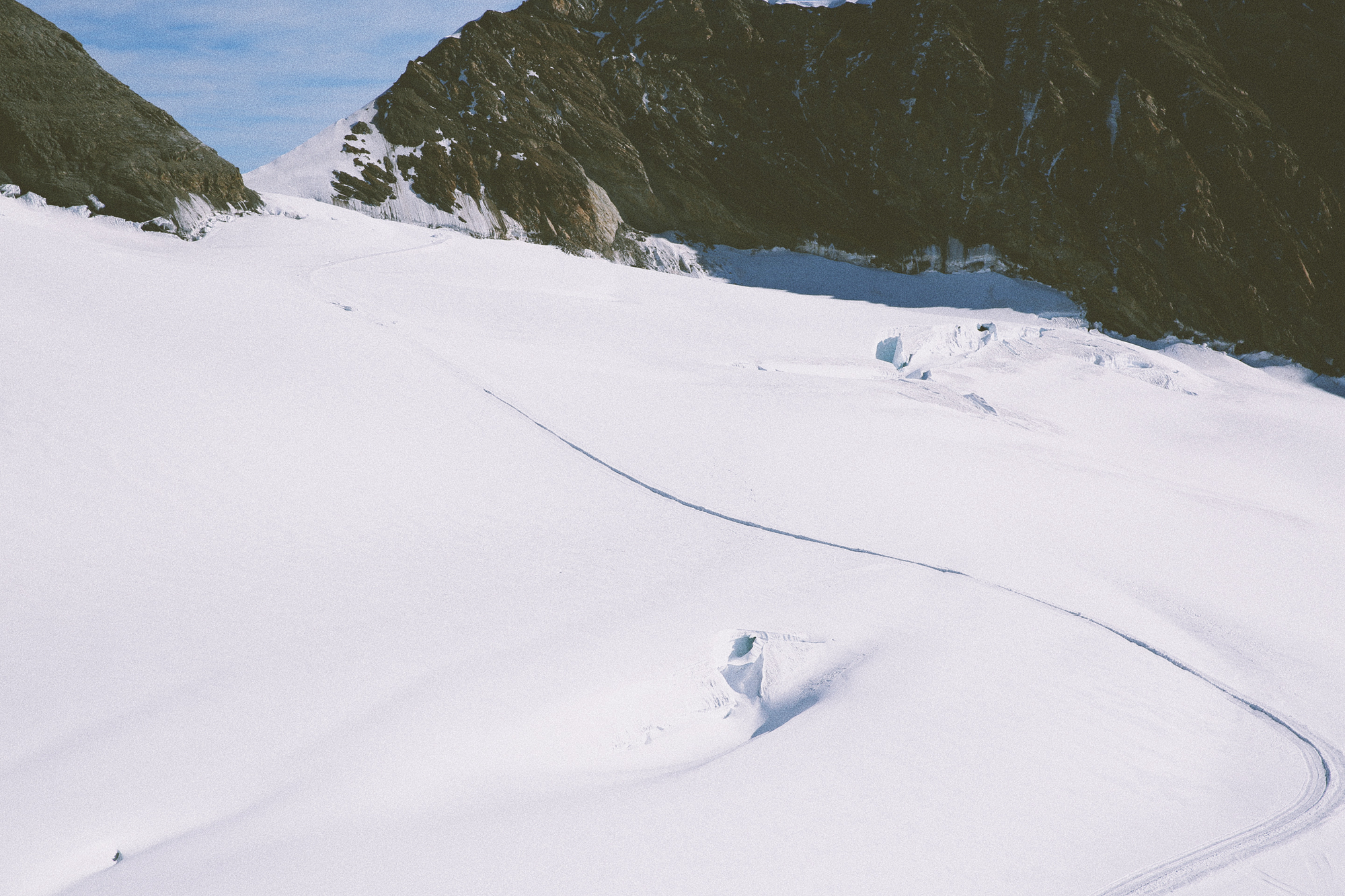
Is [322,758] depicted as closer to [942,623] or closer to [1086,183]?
[942,623]

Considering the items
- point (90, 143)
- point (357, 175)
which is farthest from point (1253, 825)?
point (357, 175)

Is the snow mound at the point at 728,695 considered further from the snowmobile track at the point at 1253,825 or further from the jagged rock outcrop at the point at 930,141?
the jagged rock outcrop at the point at 930,141

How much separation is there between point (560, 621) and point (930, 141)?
3418cm

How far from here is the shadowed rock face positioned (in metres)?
17.4

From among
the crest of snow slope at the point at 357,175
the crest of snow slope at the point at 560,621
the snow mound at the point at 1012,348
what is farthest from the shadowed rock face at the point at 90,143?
the snow mound at the point at 1012,348

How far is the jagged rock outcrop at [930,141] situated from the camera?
3062cm

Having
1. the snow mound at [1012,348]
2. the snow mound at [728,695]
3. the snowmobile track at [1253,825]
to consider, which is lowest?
the snowmobile track at [1253,825]

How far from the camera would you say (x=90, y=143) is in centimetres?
1802

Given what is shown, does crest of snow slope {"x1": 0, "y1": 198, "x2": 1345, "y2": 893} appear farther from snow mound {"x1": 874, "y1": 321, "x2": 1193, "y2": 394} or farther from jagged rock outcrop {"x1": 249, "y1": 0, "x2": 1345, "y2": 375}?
jagged rock outcrop {"x1": 249, "y1": 0, "x2": 1345, "y2": 375}

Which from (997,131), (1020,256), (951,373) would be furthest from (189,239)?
(997,131)

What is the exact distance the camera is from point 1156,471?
14.4 metres

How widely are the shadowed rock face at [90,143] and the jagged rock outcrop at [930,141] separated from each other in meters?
7.73

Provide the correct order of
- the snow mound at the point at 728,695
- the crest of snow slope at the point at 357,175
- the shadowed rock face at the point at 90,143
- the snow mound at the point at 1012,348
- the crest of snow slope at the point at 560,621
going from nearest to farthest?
the crest of snow slope at the point at 560,621 < the snow mound at the point at 728,695 < the shadowed rock face at the point at 90,143 < the snow mound at the point at 1012,348 < the crest of snow slope at the point at 357,175

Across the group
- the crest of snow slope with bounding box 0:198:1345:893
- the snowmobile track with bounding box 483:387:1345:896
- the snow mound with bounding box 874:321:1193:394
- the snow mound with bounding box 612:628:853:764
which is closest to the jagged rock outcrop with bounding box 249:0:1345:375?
the snow mound with bounding box 874:321:1193:394
